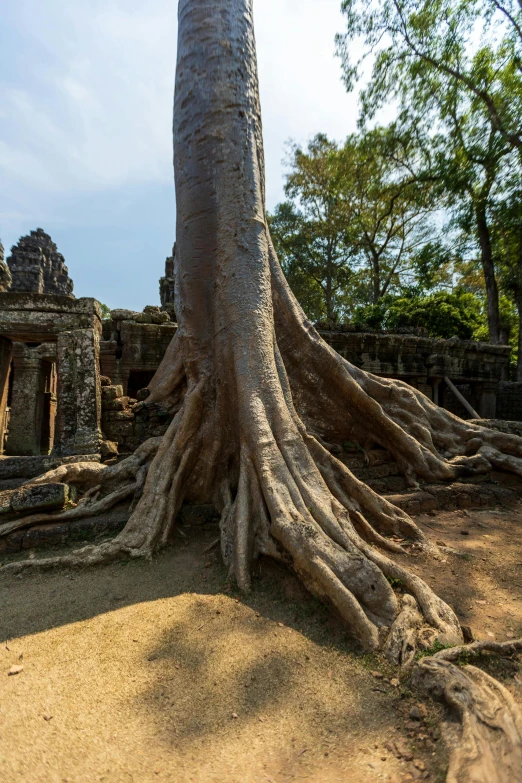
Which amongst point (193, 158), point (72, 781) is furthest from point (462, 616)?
point (193, 158)

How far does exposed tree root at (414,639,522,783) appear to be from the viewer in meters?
1.24

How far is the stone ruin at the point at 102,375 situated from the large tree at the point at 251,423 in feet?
1.39

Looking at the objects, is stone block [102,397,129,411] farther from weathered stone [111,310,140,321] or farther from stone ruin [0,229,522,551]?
weathered stone [111,310,140,321]

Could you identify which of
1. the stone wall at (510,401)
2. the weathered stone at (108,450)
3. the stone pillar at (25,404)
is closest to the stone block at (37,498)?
the weathered stone at (108,450)

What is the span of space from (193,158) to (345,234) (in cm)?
1507

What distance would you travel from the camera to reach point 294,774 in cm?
132

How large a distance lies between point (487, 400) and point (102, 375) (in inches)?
342

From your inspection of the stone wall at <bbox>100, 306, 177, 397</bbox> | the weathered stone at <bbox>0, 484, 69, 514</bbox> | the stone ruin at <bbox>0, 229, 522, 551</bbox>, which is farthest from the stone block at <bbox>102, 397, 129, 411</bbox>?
the stone wall at <bbox>100, 306, 177, 397</bbox>

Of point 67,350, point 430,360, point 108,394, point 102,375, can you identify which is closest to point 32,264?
point 102,375

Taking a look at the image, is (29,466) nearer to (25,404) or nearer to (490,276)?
(25,404)

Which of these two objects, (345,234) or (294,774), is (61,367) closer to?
(294,774)

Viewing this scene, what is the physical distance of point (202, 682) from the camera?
1745mm

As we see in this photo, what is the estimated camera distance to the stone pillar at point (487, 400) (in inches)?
410

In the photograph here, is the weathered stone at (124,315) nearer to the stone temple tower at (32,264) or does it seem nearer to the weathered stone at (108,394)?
the weathered stone at (108,394)
